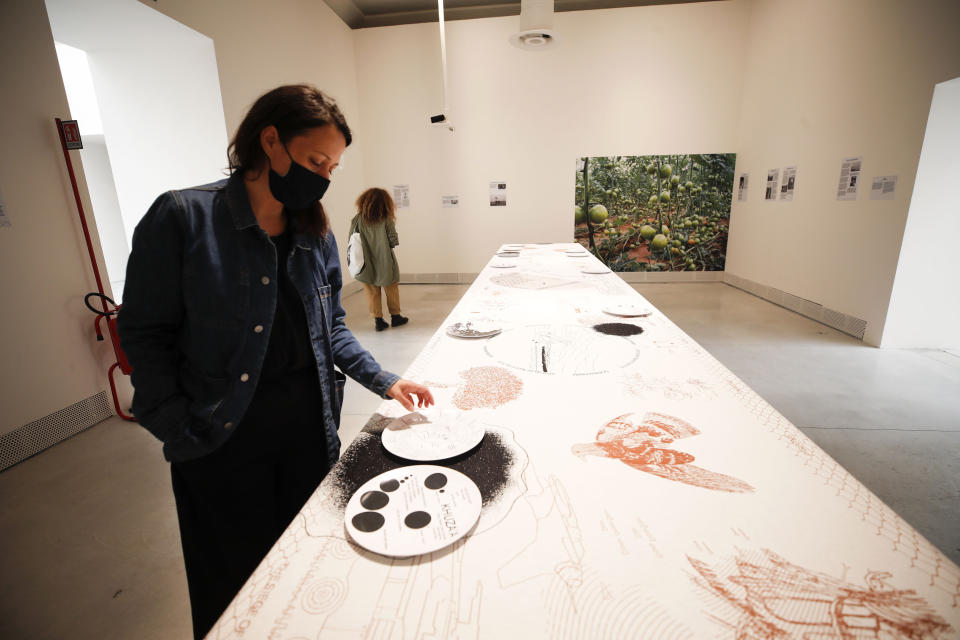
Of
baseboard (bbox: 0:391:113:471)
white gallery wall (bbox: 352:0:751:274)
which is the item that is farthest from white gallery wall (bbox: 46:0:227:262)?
white gallery wall (bbox: 352:0:751:274)

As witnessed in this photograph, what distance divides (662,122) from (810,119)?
1.94m

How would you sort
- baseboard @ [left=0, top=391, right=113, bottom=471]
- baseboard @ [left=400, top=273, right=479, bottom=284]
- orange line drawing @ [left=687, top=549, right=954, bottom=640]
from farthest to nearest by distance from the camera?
1. baseboard @ [left=400, top=273, right=479, bottom=284]
2. baseboard @ [left=0, top=391, right=113, bottom=471]
3. orange line drawing @ [left=687, top=549, right=954, bottom=640]

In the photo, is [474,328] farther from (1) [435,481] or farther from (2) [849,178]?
(2) [849,178]

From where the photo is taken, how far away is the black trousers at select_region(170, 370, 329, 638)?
3.39ft

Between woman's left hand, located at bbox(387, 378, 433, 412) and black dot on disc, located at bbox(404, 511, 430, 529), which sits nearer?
black dot on disc, located at bbox(404, 511, 430, 529)

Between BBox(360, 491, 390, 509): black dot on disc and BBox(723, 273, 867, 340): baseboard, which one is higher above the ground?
BBox(360, 491, 390, 509): black dot on disc

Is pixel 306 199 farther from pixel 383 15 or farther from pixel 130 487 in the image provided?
pixel 383 15

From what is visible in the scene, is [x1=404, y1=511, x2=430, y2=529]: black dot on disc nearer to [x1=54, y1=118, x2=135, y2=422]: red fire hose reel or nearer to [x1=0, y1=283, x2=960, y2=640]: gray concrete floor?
[x1=0, y1=283, x2=960, y2=640]: gray concrete floor

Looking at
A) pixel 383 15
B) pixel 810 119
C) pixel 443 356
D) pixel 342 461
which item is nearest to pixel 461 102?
pixel 383 15

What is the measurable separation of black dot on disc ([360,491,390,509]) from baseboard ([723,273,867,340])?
15.2 ft

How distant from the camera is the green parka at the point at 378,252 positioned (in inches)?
173

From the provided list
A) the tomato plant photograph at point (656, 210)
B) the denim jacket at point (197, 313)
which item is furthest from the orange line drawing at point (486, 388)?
the tomato plant photograph at point (656, 210)

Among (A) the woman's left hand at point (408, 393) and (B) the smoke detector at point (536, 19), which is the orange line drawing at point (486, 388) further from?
(B) the smoke detector at point (536, 19)

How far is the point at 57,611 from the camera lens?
1.49 meters
